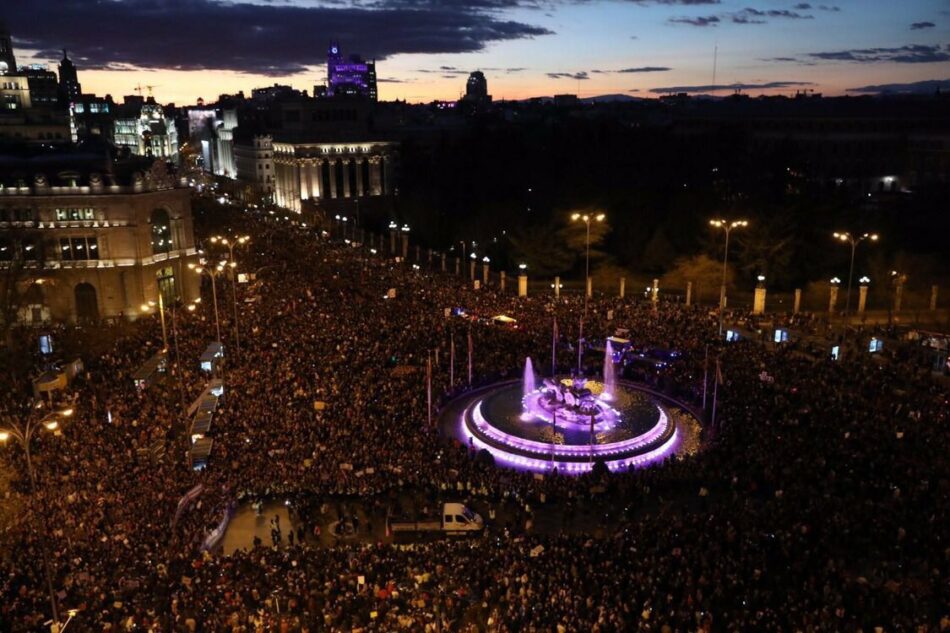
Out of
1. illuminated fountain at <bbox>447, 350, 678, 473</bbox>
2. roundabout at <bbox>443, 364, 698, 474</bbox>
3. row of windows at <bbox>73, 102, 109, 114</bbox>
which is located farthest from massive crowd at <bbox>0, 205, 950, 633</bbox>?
row of windows at <bbox>73, 102, 109, 114</bbox>

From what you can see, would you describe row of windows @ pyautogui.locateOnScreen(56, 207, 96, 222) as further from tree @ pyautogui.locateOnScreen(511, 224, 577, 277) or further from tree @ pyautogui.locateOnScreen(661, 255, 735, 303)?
tree @ pyautogui.locateOnScreen(661, 255, 735, 303)

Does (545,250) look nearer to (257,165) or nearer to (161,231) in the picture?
(161,231)

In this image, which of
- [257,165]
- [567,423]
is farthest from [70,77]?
[567,423]

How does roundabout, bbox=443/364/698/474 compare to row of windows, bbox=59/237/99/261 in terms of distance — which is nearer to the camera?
roundabout, bbox=443/364/698/474

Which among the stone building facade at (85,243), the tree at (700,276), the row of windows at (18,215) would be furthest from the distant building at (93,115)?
the tree at (700,276)

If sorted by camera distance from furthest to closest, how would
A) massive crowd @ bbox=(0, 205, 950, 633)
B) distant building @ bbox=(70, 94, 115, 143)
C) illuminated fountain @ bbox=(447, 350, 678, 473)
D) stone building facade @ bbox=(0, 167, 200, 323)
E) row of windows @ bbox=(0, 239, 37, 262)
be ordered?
distant building @ bbox=(70, 94, 115, 143) < stone building facade @ bbox=(0, 167, 200, 323) < row of windows @ bbox=(0, 239, 37, 262) < illuminated fountain @ bbox=(447, 350, 678, 473) < massive crowd @ bbox=(0, 205, 950, 633)

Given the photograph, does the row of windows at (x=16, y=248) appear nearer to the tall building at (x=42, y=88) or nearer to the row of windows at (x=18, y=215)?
the row of windows at (x=18, y=215)
